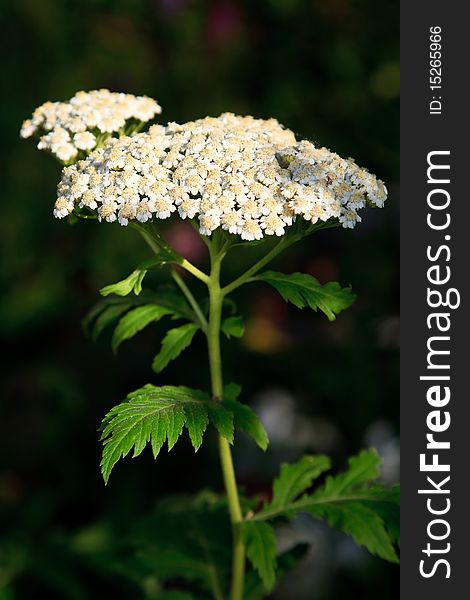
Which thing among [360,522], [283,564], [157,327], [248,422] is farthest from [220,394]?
[157,327]

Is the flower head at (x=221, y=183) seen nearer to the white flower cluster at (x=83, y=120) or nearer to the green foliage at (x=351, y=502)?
the white flower cluster at (x=83, y=120)

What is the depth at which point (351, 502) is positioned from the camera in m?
2.27

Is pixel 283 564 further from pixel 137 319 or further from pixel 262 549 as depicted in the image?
pixel 137 319

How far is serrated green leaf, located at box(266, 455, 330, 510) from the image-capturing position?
2.32m

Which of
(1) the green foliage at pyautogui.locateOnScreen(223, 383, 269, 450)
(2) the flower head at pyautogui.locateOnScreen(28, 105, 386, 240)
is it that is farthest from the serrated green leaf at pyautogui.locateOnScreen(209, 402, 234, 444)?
(2) the flower head at pyautogui.locateOnScreen(28, 105, 386, 240)

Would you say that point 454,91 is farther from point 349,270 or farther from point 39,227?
point 39,227

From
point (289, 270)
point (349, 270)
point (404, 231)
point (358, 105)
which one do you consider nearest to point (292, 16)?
point (358, 105)

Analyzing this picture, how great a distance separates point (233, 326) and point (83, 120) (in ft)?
2.16

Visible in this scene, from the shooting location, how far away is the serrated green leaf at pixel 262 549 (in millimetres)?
2092

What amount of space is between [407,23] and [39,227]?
3.16 m

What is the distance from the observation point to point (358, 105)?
15.4 ft

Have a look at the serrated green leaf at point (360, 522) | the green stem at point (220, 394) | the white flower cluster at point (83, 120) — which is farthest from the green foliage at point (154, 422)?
the white flower cluster at point (83, 120)

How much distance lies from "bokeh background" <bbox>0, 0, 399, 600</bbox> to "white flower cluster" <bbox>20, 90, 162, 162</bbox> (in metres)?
1.31

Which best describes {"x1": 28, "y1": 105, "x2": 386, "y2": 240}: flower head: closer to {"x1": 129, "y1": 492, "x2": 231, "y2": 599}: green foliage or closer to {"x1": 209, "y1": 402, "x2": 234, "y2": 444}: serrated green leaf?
{"x1": 209, "y1": 402, "x2": 234, "y2": 444}: serrated green leaf
